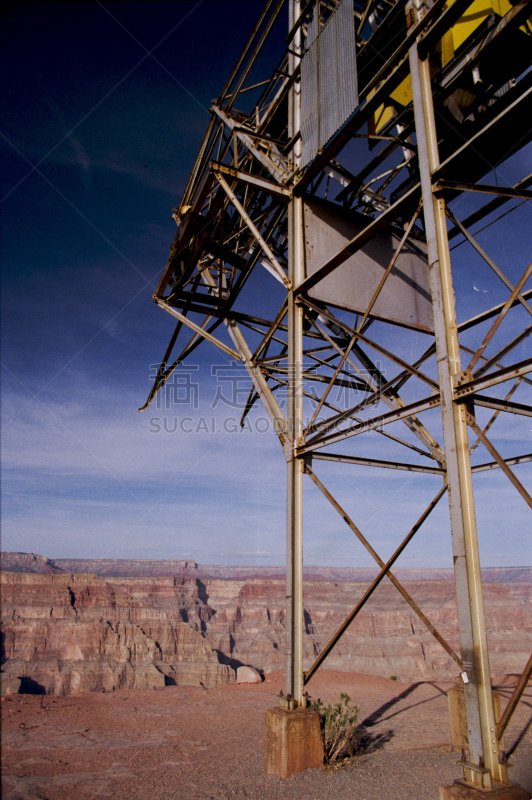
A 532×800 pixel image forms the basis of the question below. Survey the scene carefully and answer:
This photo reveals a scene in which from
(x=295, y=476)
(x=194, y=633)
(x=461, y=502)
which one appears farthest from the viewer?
(x=194, y=633)

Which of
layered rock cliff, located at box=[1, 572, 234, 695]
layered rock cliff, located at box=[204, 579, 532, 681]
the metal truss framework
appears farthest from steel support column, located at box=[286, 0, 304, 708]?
layered rock cliff, located at box=[1, 572, 234, 695]

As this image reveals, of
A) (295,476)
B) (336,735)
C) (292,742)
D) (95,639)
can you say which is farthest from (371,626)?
(295,476)

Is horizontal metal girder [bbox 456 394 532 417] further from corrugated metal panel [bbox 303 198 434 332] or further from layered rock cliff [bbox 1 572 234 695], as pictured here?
layered rock cliff [bbox 1 572 234 695]

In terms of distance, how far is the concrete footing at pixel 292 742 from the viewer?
5918mm

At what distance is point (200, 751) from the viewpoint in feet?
25.0

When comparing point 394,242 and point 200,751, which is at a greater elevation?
point 394,242

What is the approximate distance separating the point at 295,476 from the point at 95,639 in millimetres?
75766

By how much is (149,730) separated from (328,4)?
1393 cm

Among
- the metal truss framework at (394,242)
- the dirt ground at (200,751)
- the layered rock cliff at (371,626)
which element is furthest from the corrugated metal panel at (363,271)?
the layered rock cliff at (371,626)

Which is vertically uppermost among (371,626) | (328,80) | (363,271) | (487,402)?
(328,80)

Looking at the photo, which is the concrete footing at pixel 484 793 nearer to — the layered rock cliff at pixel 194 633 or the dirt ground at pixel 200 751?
the dirt ground at pixel 200 751

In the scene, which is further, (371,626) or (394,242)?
(371,626)

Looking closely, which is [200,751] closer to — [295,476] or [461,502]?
[295,476]

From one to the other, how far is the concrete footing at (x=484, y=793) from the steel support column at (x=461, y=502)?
0.21ft
